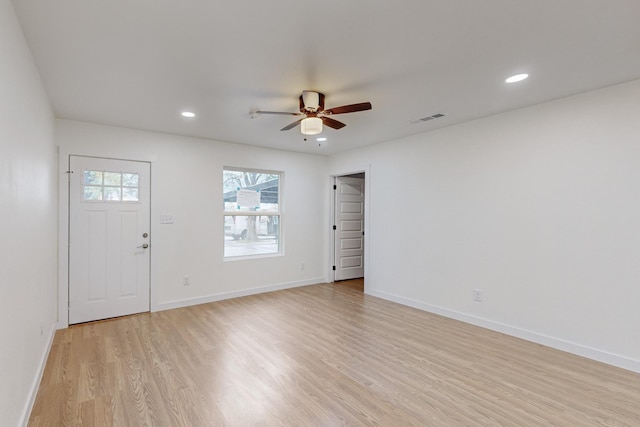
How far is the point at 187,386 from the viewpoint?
95.6 inches

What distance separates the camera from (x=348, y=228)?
246 inches

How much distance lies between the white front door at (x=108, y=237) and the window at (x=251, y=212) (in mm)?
1209

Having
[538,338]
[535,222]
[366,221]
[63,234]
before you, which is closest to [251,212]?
[366,221]

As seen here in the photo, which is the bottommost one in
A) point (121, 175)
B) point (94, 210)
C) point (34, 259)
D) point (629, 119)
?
point (34, 259)

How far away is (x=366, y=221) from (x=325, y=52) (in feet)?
11.1

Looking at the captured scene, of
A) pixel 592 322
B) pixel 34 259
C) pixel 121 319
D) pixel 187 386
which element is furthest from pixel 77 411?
pixel 592 322

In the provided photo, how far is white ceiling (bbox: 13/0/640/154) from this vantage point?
5.92 ft

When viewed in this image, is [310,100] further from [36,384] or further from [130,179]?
[36,384]

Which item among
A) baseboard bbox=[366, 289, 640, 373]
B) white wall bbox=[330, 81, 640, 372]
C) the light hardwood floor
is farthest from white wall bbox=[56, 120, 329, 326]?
baseboard bbox=[366, 289, 640, 373]

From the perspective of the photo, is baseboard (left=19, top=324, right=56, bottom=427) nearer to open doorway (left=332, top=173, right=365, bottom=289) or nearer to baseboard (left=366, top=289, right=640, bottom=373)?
baseboard (left=366, top=289, right=640, bottom=373)

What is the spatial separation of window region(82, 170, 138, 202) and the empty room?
0.11 ft

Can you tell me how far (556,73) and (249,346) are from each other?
3.72 meters

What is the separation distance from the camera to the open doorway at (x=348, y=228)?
606 centimetres

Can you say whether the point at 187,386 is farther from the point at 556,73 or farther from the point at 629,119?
the point at 629,119
